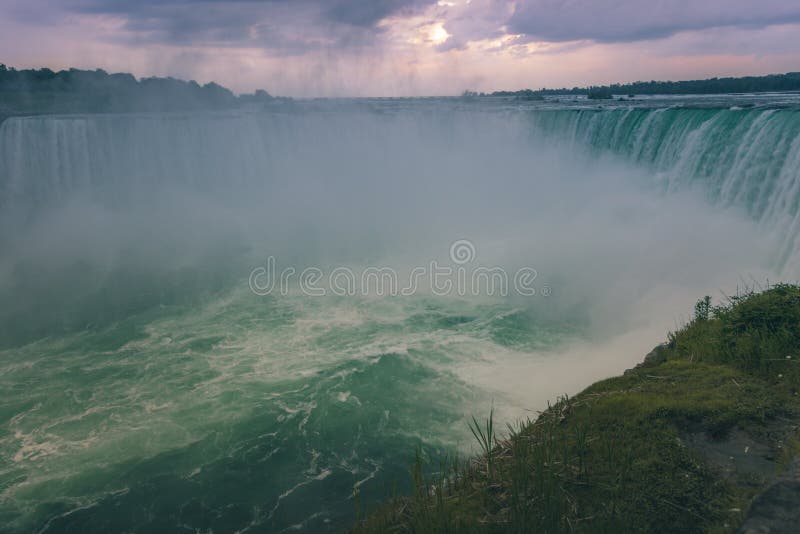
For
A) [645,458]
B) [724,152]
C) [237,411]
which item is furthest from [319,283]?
[645,458]

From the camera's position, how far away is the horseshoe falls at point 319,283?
788 centimetres

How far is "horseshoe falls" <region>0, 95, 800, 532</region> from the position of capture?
788 centimetres

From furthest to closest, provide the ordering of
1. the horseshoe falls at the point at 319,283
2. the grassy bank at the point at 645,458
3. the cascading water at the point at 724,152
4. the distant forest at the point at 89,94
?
the distant forest at the point at 89,94 < the cascading water at the point at 724,152 < the horseshoe falls at the point at 319,283 < the grassy bank at the point at 645,458

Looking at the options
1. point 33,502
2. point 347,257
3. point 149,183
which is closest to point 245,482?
point 33,502

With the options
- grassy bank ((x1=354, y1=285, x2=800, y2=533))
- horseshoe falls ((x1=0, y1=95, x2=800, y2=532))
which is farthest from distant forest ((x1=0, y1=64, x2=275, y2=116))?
grassy bank ((x1=354, y1=285, x2=800, y2=533))

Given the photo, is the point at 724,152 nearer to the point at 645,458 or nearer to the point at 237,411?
the point at 645,458

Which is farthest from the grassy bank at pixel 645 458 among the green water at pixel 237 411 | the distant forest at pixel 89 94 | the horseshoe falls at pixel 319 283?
the distant forest at pixel 89 94

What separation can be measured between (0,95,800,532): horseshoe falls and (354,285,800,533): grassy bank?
3.06 ft

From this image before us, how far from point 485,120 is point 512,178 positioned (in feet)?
13.9

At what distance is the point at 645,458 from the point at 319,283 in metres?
13.7

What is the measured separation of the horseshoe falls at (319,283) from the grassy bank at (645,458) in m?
0.93

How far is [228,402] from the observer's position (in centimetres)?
957

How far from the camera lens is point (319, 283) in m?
16.5

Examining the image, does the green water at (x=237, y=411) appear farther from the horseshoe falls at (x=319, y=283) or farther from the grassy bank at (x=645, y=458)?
the grassy bank at (x=645, y=458)
